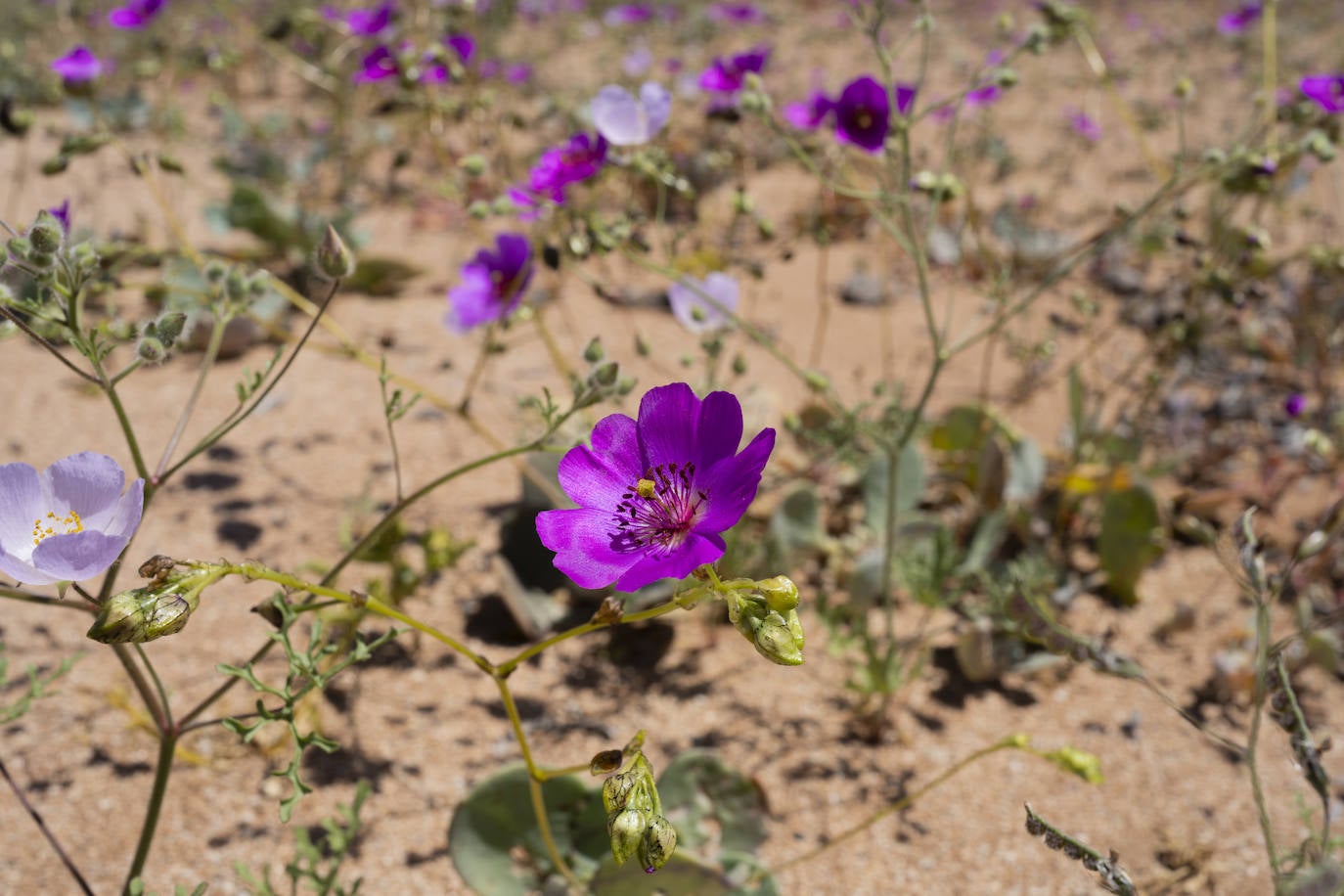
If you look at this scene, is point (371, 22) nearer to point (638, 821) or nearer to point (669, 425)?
point (669, 425)

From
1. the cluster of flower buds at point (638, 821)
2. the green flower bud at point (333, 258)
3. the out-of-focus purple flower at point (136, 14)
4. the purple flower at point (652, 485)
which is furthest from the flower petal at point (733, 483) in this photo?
the out-of-focus purple flower at point (136, 14)

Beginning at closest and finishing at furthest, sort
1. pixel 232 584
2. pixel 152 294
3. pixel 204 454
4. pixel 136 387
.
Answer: pixel 232 584 < pixel 204 454 < pixel 136 387 < pixel 152 294

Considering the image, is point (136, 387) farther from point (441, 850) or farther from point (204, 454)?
point (441, 850)

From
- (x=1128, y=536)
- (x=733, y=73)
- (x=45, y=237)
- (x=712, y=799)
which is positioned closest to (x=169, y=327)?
(x=45, y=237)

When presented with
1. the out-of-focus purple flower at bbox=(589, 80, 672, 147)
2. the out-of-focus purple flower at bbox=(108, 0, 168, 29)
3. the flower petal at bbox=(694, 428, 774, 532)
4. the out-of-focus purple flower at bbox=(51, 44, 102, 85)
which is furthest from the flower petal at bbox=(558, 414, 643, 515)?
the out-of-focus purple flower at bbox=(108, 0, 168, 29)

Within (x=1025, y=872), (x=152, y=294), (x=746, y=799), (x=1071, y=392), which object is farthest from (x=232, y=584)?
(x=1071, y=392)

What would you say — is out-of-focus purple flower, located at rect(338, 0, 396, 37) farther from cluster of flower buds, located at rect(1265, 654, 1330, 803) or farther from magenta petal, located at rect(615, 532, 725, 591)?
cluster of flower buds, located at rect(1265, 654, 1330, 803)

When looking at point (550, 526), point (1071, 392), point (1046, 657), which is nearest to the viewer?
point (550, 526)
